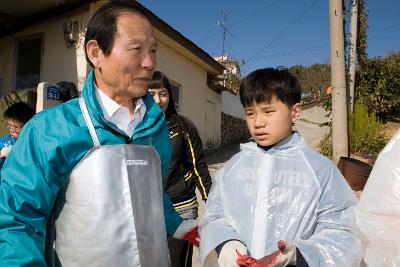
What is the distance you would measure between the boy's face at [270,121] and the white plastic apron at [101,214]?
70 cm

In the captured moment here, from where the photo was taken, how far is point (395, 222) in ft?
5.48

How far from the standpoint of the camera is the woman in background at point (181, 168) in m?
2.93

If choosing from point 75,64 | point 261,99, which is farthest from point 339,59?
point 261,99

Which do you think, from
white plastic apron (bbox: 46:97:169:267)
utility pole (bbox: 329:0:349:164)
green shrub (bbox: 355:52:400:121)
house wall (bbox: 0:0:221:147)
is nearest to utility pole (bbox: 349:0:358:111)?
utility pole (bbox: 329:0:349:164)

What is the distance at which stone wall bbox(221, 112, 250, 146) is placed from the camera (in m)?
16.1

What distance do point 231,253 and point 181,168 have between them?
142 centimetres

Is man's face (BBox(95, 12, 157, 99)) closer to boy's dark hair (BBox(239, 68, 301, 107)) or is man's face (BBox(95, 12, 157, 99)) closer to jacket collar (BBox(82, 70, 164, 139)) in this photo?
jacket collar (BBox(82, 70, 164, 139))

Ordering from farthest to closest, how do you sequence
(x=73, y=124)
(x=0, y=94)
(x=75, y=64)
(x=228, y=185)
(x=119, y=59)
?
(x=0, y=94) < (x=75, y=64) < (x=228, y=185) < (x=119, y=59) < (x=73, y=124)

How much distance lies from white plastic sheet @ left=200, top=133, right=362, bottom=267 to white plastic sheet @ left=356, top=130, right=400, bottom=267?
7cm

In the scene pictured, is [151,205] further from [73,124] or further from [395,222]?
[395,222]

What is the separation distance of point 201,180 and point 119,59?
171cm

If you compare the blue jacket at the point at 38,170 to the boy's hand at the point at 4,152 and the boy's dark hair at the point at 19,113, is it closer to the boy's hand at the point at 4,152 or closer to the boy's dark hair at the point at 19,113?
the boy's hand at the point at 4,152

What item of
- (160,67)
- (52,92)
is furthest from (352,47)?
(52,92)

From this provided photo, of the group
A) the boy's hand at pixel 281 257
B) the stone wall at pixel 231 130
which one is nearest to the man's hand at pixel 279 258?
the boy's hand at pixel 281 257
